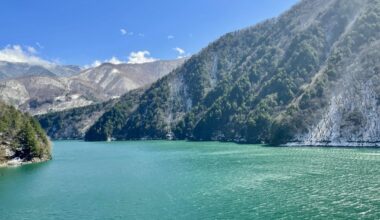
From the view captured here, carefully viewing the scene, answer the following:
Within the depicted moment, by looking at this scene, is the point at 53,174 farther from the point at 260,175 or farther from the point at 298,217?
the point at 298,217

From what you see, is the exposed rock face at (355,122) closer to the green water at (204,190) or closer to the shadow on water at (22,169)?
the green water at (204,190)

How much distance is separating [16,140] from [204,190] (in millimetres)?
90546

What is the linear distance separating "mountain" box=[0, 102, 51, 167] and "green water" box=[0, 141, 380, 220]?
10.3 meters

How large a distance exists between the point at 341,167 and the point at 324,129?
7967cm

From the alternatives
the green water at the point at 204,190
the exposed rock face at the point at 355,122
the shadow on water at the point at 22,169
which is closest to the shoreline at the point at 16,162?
the shadow on water at the point at 22,169

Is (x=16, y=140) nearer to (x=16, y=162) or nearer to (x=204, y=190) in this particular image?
(x=16, y=162)

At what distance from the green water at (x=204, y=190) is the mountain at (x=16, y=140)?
10.3 metres

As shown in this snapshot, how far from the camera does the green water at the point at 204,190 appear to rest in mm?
74188

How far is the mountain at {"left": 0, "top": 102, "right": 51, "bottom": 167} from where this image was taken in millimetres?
152000

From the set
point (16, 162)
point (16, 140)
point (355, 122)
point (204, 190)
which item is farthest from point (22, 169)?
point (355, 122)

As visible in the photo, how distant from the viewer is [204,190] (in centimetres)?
9525

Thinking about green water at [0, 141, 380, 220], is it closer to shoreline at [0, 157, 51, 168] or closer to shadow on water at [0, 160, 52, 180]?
shadow on water at [0, 160, 52, 180]

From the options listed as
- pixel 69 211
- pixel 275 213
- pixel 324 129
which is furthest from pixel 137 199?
pixel 324 129

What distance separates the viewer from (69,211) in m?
78.9
